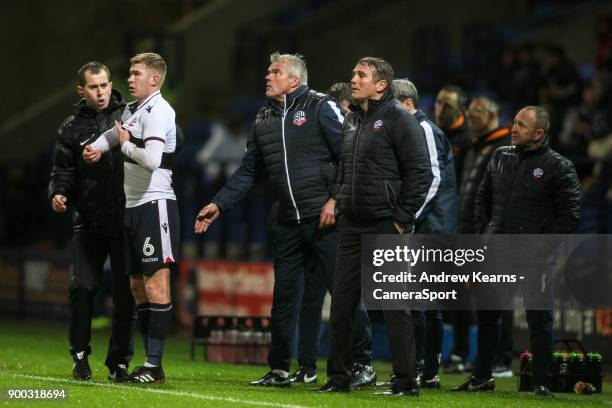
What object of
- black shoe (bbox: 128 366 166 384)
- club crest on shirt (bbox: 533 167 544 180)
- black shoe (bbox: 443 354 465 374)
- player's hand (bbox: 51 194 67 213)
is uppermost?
club crest on shirt (bbox: 533 167 544 180)

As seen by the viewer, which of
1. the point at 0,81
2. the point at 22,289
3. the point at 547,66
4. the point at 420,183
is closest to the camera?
the point at 420,183

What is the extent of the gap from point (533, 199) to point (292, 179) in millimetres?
1617

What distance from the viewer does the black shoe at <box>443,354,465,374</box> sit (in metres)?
12.3

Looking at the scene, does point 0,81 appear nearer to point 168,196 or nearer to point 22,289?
point 22,289

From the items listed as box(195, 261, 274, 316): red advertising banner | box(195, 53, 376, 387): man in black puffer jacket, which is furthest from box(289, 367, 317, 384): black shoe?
box(195, 261, 274, 316): red advertising banner

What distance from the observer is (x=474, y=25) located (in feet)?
65.9

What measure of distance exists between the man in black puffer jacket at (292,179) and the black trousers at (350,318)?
504 millimetres

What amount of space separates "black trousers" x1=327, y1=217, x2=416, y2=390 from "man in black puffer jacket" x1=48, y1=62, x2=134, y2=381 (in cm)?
146

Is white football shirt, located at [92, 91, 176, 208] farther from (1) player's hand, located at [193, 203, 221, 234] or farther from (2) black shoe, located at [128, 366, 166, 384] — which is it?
(2) black shoe, located at [128, 366, 166, 384]

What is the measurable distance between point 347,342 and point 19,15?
18126 mm

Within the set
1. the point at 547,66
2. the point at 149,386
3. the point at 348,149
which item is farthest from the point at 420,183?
the point at 547,66

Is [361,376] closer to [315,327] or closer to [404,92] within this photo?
[315,327]

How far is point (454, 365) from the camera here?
40.5 feet

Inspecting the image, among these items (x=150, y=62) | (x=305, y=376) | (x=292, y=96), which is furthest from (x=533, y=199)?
(x=150, y=62)
